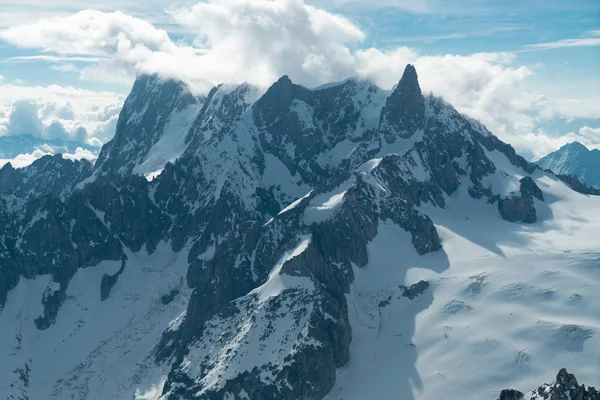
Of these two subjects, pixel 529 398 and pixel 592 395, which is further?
pixel 529 398
